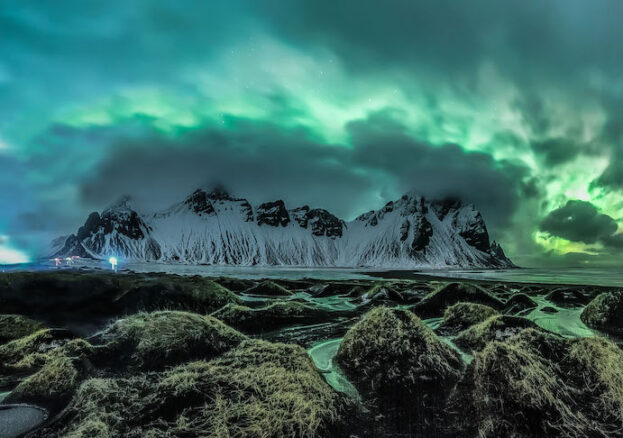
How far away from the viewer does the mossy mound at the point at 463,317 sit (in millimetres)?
8656

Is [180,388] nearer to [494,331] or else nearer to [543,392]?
[543,392]

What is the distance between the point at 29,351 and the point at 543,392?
9.61m

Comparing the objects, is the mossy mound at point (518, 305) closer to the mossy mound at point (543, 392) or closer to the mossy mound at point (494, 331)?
the mossy mound at point (494, 331)

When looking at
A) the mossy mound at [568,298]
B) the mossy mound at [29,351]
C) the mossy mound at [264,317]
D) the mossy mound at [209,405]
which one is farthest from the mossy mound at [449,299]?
the mossy mound at [29,351]

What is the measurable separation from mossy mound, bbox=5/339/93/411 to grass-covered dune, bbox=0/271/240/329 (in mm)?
7273

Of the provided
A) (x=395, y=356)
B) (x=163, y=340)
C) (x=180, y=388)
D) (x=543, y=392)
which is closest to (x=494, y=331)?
(x=395, y=356)

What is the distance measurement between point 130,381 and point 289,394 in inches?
96.0

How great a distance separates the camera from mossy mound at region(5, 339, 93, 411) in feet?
13.5

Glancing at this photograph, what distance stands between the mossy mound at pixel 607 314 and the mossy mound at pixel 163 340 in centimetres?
1156

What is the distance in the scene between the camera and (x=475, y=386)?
4270 mm

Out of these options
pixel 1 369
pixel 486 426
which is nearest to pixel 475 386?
pixel 486 426

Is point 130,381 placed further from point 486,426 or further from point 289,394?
point 486,426

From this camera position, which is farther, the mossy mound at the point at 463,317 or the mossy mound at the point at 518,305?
the mossy mound at the point at 518,305

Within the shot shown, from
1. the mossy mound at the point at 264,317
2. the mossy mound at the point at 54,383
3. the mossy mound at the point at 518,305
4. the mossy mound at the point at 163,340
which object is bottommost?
the mossy mound at the point at 518,305
